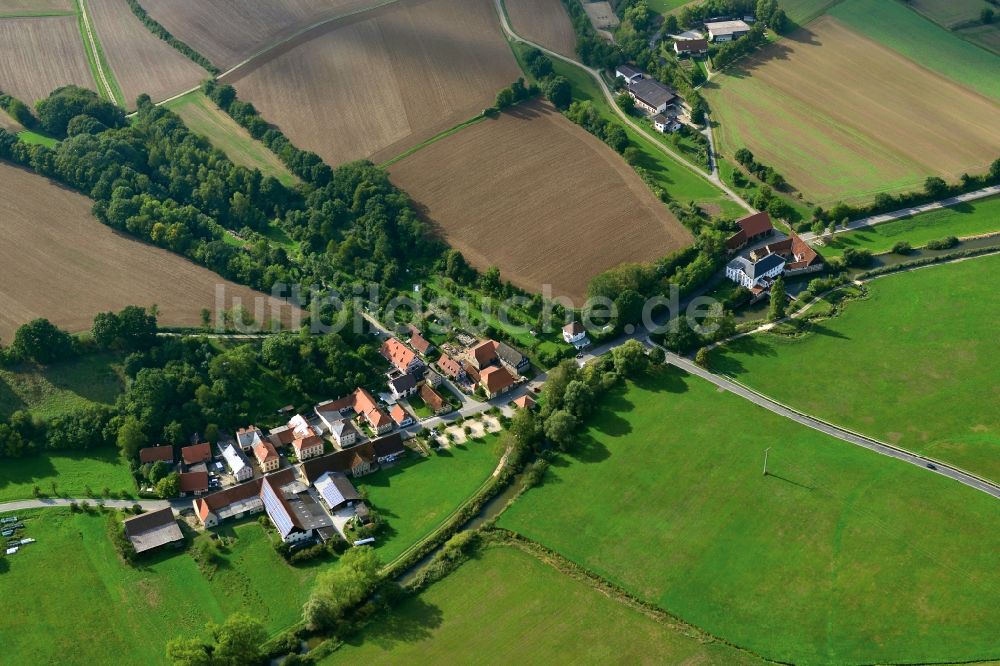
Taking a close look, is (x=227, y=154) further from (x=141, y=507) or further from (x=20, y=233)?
(x=141, y=507)

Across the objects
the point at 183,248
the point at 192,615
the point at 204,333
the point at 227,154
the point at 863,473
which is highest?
the point at 227,154

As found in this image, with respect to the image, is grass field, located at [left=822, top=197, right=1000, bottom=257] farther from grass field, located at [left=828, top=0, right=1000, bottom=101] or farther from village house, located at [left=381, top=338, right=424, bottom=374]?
village house, located at [left=381, top=338, right=424, bottom=374]

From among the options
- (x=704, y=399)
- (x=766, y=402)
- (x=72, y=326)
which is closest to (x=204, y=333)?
(x=72, y=326)

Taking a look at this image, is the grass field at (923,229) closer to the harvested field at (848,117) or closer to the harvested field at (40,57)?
the harvested field at (848,117)

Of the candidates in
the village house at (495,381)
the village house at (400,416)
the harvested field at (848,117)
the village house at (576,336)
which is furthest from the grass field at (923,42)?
the village house at (400,416)

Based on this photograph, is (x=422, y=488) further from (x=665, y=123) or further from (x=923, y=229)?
(x=665, y=123)
